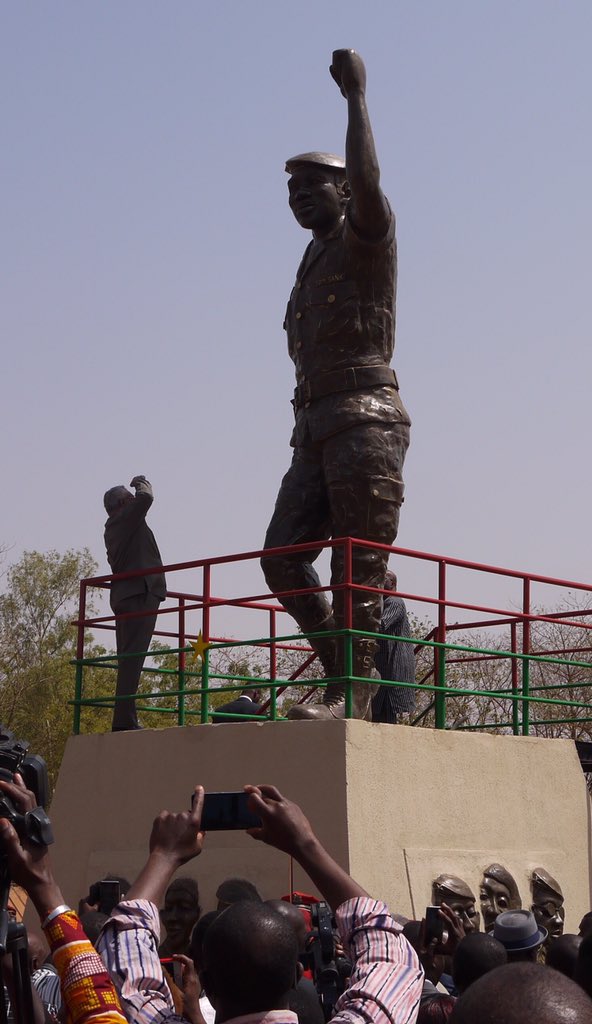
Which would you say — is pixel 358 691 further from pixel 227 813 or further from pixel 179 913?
pixel 227 813

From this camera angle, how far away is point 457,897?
1009cm

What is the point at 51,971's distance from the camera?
217 inches

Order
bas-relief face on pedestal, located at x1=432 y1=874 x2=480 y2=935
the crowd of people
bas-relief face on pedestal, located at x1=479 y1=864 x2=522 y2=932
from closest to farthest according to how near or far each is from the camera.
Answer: the crowd of people, bas-relief face on pedestal, located at x1=432 y1=874 x2=480 y2=935, bas-relief face on pedestal, located at x1=479 y1=864 x2=522 y2=932

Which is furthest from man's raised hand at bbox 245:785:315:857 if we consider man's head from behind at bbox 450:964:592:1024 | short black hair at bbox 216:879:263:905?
short black hair at bbox 216:879:263:905

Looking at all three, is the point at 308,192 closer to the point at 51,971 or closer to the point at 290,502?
the point at 290,502

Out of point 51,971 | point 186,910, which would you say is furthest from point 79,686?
point 51,971

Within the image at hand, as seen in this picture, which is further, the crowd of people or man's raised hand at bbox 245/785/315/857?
man's raised hand at bbox 245/785/315/857

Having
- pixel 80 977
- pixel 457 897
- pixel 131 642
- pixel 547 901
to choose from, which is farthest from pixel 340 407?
pixel 80 977

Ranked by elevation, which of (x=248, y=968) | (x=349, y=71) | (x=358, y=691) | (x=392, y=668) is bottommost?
(x=248, y=968)

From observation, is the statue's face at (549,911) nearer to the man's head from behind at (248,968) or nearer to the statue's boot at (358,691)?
the statue's boot at (358,691)

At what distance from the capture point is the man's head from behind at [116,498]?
39.0 feet

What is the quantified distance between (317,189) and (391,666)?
3.67 meters

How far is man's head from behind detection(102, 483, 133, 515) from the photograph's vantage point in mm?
11898

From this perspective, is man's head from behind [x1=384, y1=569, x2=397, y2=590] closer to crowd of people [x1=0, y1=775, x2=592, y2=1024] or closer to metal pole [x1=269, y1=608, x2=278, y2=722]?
metal pole [x1=269, y1=608, x2=278, y2=722]
